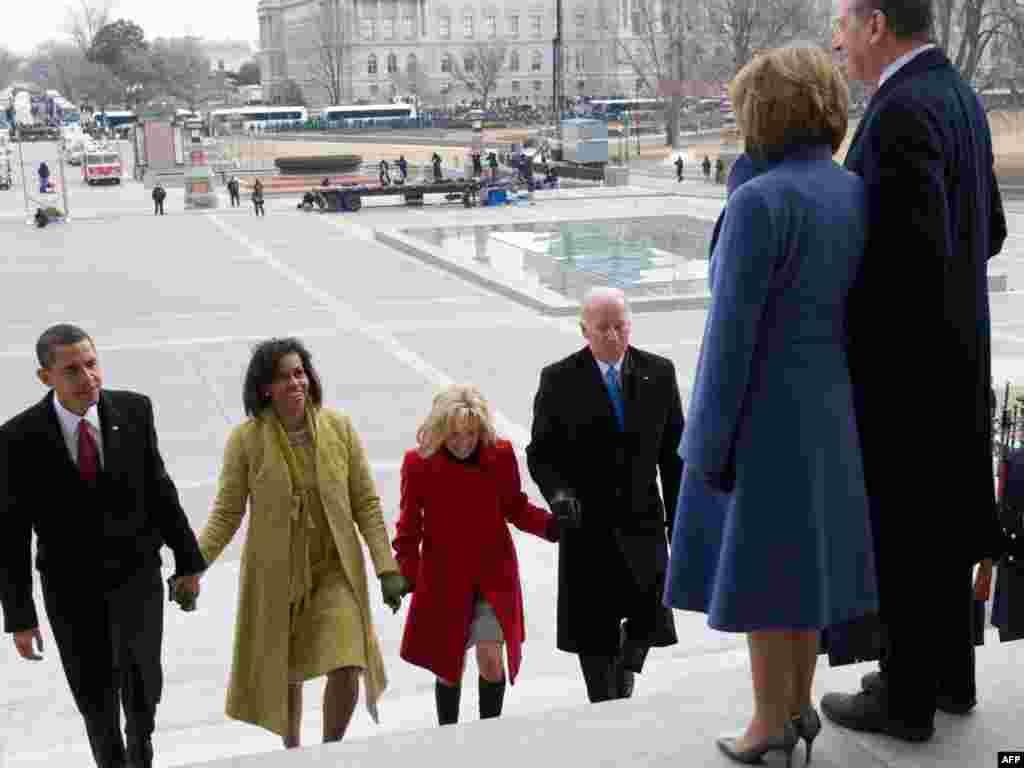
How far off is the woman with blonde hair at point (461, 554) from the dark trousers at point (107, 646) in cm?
90

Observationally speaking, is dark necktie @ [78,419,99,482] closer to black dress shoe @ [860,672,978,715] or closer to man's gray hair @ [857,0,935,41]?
black dress shoe @ [860,672,978,715]

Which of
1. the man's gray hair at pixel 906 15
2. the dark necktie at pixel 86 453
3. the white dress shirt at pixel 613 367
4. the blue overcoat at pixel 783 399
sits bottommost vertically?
the dark necktie at pixel 86 453

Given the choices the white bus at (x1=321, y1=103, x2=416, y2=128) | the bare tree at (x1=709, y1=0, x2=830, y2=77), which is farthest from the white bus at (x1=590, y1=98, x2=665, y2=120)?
the bare tree at (x1=709, y1=0, x2=830, y2=77)

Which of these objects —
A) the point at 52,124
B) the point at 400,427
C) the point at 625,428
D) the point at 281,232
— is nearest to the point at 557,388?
the point at 625,428

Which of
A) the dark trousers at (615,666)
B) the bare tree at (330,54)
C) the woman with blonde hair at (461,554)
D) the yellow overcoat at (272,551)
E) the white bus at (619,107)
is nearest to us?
the yellow overcoat at (272,551)

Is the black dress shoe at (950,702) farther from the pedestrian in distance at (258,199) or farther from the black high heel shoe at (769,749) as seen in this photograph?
the pedestrian in distance at (258,199)

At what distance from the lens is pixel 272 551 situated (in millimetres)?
4680

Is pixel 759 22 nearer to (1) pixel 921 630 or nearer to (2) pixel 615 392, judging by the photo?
(2) pixel 615 392

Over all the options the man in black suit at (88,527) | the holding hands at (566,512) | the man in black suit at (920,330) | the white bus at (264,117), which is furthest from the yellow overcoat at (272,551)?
the white bus at (264,117)

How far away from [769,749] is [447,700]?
75.8 inches

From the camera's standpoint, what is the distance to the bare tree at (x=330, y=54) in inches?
4899

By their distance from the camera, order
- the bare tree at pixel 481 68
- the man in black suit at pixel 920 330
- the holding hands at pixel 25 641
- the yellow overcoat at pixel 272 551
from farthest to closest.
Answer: the bare tree at pixel 481 68 < the yellow overcoat at pixel 272 551 < the holding hands at pixel 25 641 < the man in black suit at pixel 920 330

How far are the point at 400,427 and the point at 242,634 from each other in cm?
848

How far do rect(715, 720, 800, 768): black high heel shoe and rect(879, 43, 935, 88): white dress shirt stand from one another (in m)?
1.52
